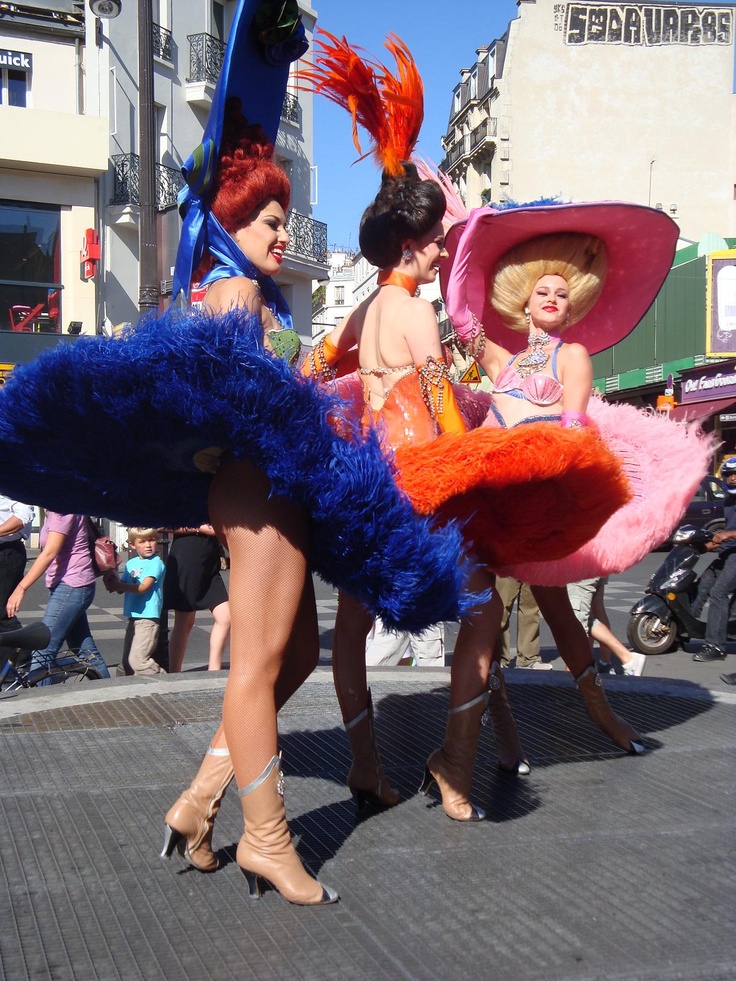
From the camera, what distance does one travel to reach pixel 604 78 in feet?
138

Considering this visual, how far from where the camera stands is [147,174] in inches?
336

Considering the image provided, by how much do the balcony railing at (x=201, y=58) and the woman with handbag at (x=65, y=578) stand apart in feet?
78.0

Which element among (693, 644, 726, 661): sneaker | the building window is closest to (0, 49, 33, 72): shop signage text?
the building window

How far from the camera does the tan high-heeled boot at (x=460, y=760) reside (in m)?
3.42

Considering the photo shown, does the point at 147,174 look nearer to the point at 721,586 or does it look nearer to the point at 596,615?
the point at 596,615

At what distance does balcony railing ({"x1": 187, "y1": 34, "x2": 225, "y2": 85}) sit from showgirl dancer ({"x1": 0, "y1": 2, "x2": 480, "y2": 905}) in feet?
87.7

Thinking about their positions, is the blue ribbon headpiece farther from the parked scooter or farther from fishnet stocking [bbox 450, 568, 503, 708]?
the parked scooter

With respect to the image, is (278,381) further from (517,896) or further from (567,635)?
(567,635)

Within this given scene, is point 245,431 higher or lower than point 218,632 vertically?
higher

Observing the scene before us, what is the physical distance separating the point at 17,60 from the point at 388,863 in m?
24.5

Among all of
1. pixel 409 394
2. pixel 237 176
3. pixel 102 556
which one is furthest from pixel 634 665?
pixel 237 176

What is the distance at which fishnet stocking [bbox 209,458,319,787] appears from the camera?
2.75m

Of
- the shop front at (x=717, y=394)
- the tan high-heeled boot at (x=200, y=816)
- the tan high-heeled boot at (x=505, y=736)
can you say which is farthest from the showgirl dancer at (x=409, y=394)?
the shop front at (x=717, y=394)

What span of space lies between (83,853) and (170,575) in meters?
4.19
